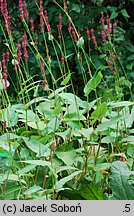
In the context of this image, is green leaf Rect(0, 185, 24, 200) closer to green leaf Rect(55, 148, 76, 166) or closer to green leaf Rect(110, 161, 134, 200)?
green leaf Rect(55, 148, 76, 166)

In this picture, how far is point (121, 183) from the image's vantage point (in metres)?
1.91

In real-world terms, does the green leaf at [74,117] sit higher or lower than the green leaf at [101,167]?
higher

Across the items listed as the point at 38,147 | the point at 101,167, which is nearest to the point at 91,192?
the point at 101,167

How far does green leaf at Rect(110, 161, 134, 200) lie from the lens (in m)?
1.90

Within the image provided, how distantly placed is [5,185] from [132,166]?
475 mm

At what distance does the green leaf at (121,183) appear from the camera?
1.90 metres

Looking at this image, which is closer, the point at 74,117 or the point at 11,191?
the point at 11,191

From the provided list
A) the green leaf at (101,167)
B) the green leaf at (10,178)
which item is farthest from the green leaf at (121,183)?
the green leaf at (10,178)

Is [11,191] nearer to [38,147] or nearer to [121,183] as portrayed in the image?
[38,147]

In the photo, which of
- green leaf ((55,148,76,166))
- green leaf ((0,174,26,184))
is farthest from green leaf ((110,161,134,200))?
green leaf ((0,174,26,184))

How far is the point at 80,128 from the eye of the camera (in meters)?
2.02

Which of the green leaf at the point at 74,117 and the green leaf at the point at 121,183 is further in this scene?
the green leaf at the point at 74,117

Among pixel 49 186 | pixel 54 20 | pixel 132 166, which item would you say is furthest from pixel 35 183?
pixel 54 20

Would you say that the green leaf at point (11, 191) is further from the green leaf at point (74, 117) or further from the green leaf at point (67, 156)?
the green leaf at point (74, 117)
